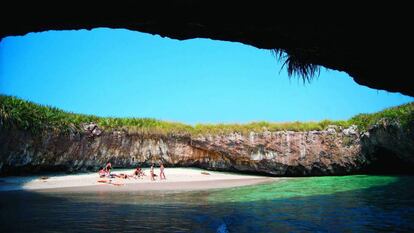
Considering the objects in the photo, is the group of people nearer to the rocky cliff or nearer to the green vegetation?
the rocky cliff

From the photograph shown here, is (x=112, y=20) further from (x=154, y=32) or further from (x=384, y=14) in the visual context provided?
(x=384, y=14)

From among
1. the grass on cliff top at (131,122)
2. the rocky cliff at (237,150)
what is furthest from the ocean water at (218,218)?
the rocky cliff at (237,150)

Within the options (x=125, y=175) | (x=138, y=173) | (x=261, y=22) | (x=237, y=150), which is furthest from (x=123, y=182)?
(x=261, y=22)

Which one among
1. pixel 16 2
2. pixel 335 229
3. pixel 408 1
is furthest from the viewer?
pixel 335 229

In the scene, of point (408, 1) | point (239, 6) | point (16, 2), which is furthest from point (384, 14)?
point (16, 2)

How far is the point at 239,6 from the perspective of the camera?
383 centimetres

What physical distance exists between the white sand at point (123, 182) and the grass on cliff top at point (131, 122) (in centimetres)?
299

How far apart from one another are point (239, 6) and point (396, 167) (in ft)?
85.4

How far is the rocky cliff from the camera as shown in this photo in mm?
21672

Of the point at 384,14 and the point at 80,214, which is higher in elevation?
the point at 384,14

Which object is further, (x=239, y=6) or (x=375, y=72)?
(x=375, y=72)

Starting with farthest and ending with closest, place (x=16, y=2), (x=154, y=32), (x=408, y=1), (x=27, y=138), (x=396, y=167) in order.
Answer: (x=396, y=167) < (x=27, y=138) < (x=154, y=32) < (x=16, y=2) < (x=408, y=1)

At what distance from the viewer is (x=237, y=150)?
26.1 m

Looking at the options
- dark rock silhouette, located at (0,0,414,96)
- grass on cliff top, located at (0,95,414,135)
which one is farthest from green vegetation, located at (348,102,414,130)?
dark rock silhouette, located at (0,0,414,96)
